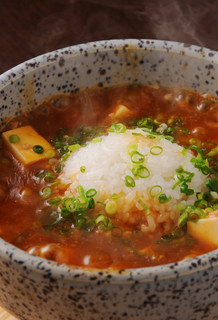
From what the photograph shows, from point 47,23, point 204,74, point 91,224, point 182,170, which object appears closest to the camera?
point 91,224

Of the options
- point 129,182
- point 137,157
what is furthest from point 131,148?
point 129,182

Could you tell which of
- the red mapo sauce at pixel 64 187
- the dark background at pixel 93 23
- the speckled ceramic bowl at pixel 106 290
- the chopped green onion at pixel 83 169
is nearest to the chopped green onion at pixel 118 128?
the red mapo sauce at pixel 64 187

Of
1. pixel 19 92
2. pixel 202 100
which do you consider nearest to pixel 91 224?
pixel 19 92

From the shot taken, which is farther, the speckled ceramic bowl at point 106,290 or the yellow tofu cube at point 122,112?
the yellow tofu cube at point 122,112

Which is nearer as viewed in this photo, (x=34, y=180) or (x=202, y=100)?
(x=34, y=180)

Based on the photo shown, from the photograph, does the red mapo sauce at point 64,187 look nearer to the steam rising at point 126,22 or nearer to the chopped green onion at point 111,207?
the chopped green onion at point 111,207

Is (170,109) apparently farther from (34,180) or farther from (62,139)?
(34,180)

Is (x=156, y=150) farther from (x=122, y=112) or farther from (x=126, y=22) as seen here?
(x=126, y=22)

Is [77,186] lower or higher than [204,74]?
lower
